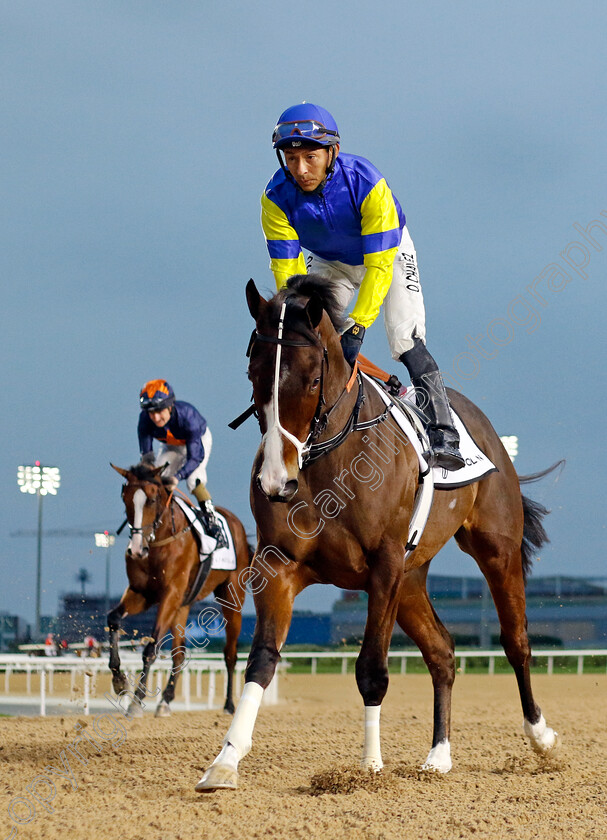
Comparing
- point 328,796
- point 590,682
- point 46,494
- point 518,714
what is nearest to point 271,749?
point 328,796

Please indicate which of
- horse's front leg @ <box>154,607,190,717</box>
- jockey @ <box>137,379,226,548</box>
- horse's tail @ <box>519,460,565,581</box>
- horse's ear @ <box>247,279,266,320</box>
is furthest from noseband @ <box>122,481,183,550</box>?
horse's ear @ <box>247,279,266,320</box>

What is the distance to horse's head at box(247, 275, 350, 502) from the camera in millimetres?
3641

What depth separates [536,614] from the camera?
23547 millimetres

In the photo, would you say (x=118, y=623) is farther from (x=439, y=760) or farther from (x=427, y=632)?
(x=439, y=760)

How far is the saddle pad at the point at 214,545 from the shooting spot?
10375 mm

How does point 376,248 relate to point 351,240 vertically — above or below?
below

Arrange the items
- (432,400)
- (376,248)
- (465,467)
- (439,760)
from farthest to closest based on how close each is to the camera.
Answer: (465,467), (432,400), (439,760), (376,248)

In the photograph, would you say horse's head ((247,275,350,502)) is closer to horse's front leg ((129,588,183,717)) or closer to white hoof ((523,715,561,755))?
white hoof ((523,715,561,755))

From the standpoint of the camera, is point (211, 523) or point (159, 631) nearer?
point (159, 631)

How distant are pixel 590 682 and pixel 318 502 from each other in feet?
54.4

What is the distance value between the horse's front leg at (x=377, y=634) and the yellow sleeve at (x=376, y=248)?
118 centimetres

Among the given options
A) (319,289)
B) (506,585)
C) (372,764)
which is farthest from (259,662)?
(506,585)

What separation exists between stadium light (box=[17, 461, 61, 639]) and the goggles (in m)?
22.6

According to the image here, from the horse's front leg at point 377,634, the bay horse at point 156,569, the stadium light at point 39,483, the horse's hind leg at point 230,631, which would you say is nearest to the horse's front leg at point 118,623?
the bay horse at point 156,569
